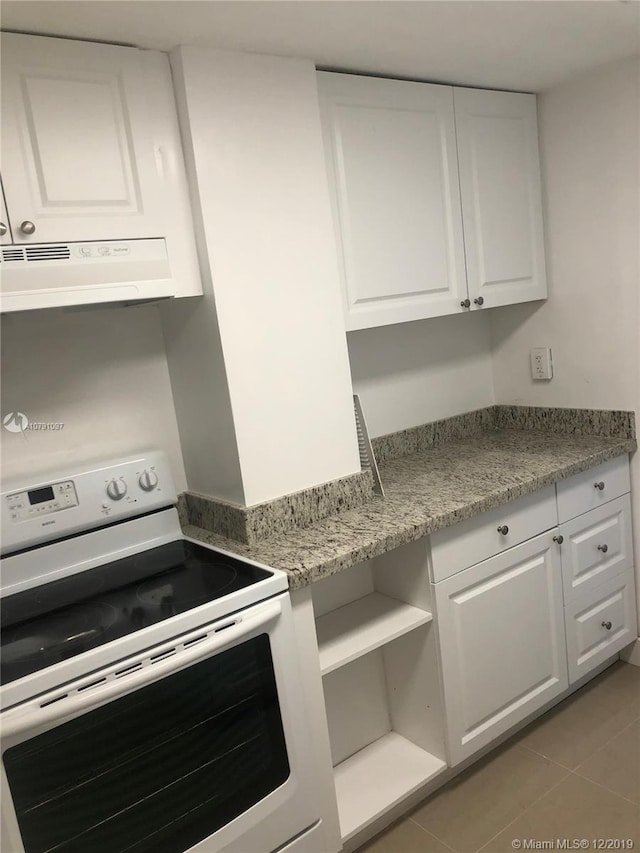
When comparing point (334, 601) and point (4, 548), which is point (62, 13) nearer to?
point (4, 548)

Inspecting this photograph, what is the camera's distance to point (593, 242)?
7.61 ft

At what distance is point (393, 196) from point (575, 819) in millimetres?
1850

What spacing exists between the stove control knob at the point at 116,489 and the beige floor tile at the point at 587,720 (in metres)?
1.50

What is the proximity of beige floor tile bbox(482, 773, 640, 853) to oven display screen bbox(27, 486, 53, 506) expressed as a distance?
1455mm

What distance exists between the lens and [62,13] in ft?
4.39

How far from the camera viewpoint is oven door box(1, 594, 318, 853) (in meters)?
1.19

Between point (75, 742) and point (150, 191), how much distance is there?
1199 mm

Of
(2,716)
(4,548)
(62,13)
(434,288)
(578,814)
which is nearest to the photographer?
(2,716)

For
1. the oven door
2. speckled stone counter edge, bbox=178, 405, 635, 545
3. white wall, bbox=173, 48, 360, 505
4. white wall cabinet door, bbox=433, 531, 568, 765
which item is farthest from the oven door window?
white wall cabinet door, bbox=433, 531, 568, 765

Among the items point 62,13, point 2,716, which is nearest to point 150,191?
point 62,13

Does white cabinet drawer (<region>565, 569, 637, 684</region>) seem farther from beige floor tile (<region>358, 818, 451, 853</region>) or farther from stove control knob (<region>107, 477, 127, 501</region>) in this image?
stove control knob (<region>107, 477, 127, 501</region>)

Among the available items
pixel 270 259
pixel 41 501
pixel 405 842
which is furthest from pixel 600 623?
pixel 41 501

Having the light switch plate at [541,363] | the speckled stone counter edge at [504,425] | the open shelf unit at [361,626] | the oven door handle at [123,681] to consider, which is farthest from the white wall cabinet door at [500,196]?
the oven door handle at [123,681]

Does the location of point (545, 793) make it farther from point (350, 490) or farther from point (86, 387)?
point (86, 387)
